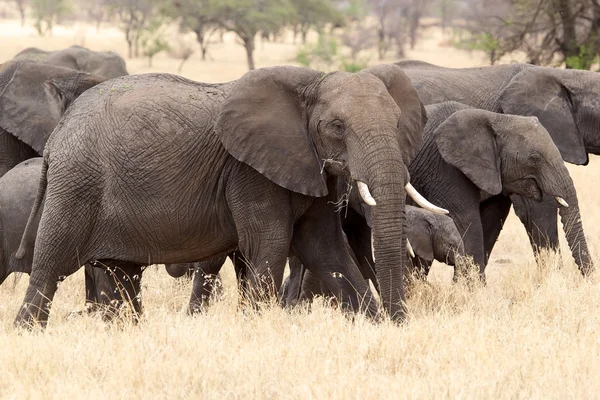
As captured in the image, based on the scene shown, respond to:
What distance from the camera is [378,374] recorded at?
5121 millimetres

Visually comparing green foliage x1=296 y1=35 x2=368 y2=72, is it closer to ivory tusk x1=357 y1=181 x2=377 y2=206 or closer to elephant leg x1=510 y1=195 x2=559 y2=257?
elephant leg x1=510 y1=195 x2=559 y2=257

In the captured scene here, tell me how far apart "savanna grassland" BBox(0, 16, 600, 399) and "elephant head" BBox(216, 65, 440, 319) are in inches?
19.5

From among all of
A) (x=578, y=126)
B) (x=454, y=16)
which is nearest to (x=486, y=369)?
(x=578, y=126)

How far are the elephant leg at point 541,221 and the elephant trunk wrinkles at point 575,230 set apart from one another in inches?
21.8

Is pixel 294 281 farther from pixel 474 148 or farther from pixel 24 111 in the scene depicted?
pixel 24 111

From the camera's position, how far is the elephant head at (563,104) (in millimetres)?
9234

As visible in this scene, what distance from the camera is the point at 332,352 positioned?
5.39 meters

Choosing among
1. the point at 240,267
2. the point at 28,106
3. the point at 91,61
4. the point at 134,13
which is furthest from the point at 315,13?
the point at 240,267

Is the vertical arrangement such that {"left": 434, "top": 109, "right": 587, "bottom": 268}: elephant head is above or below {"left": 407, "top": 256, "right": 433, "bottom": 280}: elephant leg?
above

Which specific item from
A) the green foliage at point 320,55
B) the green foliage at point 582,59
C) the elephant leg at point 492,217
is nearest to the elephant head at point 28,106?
the elephant leg at point 492,217

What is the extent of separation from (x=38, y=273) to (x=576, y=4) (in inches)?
572

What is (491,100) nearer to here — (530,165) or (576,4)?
(530,165)

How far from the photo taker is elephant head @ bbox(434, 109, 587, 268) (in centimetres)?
784

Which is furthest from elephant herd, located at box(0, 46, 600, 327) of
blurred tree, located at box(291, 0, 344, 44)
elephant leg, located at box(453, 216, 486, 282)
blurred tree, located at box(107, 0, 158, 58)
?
blurred tree, located at box(107, 0, 158, 58)
